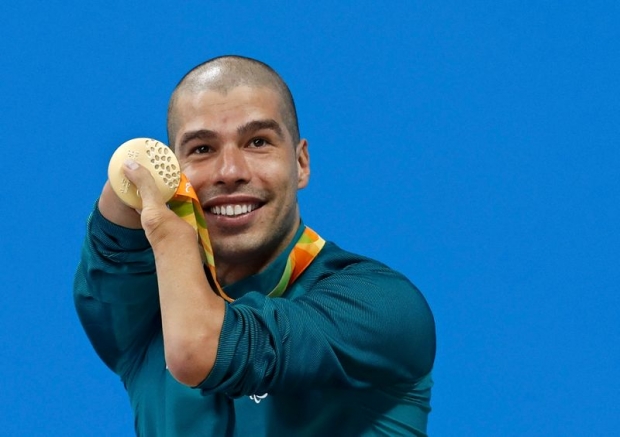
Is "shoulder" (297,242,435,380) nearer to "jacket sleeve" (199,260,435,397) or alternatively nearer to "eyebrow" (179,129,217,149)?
"jacket sleeve" (199,260,435,397)

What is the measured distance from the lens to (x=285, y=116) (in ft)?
6.30

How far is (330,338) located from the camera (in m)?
1.57

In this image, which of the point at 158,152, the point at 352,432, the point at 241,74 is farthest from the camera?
the point at 241,74

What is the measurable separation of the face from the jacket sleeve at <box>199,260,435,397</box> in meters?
0.15

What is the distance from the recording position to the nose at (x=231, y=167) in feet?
5.84

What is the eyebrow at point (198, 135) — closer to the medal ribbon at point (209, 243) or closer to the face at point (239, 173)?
the face at point (239, 173)

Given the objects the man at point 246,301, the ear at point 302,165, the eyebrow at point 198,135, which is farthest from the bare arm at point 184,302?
the ear at point 302,165

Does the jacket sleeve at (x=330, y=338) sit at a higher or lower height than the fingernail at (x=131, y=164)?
lower

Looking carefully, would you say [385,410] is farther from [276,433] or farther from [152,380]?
[152,380]

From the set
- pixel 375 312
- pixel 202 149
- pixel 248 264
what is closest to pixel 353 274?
pixel 375 312

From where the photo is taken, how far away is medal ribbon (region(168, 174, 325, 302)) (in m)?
1.66

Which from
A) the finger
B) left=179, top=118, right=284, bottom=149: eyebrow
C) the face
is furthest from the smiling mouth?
the finger

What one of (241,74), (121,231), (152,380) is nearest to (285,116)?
(241,74)

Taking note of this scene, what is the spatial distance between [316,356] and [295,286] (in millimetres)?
300
